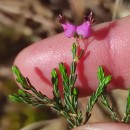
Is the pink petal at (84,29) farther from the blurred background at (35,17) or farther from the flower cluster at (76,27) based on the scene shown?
the blurred background at (35,17)

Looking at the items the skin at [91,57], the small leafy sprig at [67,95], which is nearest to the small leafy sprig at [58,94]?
the small leafy sprig at [67,95]

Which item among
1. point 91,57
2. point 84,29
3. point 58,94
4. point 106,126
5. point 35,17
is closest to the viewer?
point 106,126

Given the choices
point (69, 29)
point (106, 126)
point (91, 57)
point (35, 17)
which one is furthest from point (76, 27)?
point (35, 17)

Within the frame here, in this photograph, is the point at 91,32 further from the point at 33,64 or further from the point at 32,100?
the point at 32,100

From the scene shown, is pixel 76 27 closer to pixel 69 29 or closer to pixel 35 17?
pixel 69 29

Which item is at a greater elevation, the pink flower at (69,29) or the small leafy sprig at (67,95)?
the pink flower at (69,29)

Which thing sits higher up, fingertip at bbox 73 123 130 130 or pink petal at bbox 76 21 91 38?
pink petal at bbox 76 21 91 38

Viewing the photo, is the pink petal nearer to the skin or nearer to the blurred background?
the skin

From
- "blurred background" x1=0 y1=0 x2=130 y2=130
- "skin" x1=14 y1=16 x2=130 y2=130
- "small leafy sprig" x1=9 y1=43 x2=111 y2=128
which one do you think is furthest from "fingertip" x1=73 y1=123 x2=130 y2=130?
"blurred background" x1=0 y1=0 x2=130 y2=130
